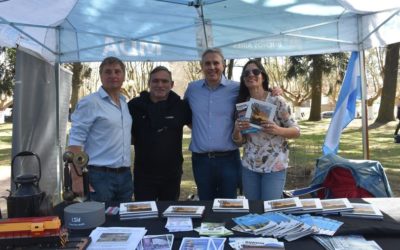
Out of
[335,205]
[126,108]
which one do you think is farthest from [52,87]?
[335,205]

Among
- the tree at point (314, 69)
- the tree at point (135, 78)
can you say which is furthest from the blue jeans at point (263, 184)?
the tree at point (135, 78)

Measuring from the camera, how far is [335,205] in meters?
2.43

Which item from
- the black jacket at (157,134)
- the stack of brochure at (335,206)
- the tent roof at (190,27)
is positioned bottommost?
the stack of brochure at (335,206)

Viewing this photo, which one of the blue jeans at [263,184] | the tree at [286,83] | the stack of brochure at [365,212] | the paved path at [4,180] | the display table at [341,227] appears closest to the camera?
the display table at [341,227]

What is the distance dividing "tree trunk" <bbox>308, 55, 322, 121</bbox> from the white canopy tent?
15.1 meters

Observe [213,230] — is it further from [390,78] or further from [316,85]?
[316,85]

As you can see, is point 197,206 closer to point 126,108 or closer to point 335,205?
point 335,205

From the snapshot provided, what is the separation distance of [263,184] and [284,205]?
678 millimetres

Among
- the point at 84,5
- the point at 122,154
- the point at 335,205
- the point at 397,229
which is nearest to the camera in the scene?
the point at 397,229

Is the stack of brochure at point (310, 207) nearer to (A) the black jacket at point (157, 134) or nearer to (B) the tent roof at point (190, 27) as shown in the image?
(A) the black jacket at point (157, 134)

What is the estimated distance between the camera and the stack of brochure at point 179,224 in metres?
2.10

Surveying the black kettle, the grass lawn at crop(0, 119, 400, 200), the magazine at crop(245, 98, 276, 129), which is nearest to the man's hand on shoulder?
the magazine at crop(245, 98, 276, 129)

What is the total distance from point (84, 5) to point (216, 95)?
1752 millimetres

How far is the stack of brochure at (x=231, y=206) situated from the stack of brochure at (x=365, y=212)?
0.56 m
